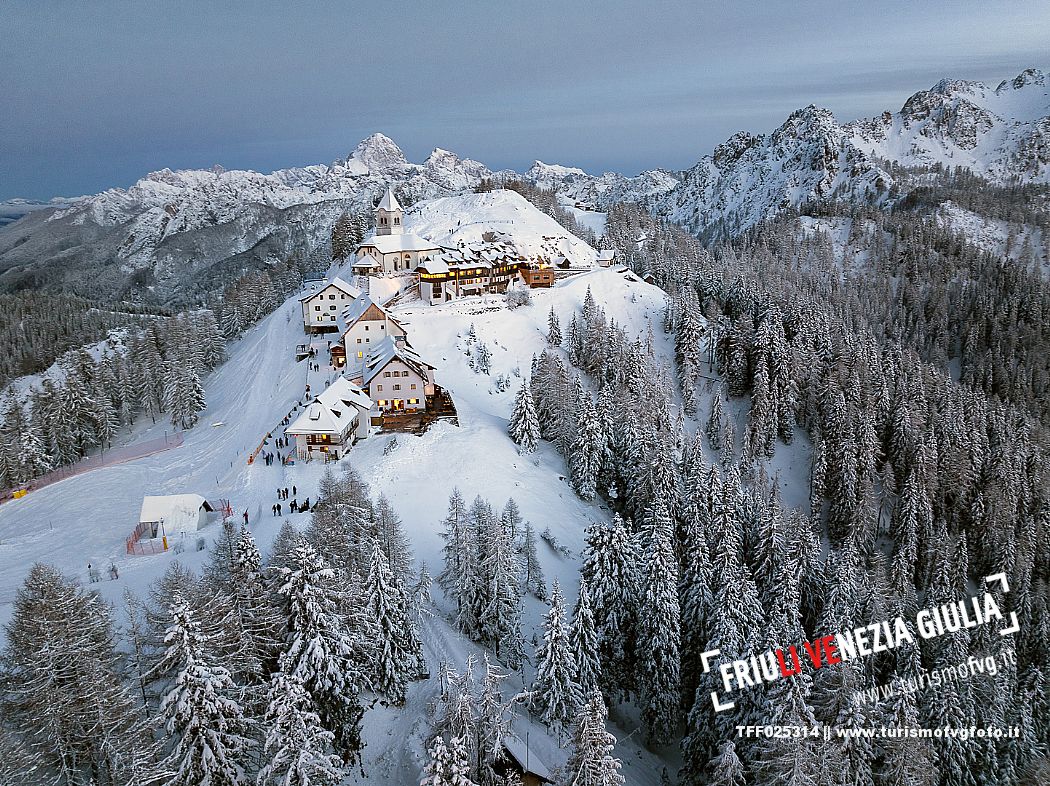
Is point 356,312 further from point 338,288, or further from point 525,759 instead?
point 525,759

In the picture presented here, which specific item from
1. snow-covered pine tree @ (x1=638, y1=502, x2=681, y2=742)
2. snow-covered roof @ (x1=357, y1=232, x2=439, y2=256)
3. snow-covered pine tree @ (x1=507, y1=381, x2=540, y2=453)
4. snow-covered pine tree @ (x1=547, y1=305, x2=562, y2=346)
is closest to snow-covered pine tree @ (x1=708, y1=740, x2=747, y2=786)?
snow-covered pine tree @ (x1=638, y1=502, x2=681, y2=742)

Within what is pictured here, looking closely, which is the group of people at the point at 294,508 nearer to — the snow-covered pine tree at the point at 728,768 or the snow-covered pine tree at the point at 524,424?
the snow-covered pine tree at the point at 524,424

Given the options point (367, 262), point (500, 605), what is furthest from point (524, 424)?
point (367, 262)

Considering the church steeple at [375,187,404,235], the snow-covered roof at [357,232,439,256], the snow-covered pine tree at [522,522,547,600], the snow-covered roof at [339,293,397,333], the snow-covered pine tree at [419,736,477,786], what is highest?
the church steeple at [375,187,404,235]

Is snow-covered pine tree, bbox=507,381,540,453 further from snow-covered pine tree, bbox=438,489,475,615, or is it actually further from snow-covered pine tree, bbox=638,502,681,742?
snow-covered pine tree, bbox=638,502,681,742

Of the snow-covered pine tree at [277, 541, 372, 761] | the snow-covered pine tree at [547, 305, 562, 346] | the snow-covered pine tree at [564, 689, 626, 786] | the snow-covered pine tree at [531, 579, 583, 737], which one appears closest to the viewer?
the snow-covered pine tree at [564, 689, 626, 786]

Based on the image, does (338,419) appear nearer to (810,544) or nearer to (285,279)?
(810,544)

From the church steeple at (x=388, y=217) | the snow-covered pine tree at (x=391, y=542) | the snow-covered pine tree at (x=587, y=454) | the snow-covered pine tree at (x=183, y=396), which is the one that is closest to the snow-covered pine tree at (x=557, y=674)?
the snow-covered pine tree at (x=391, y=542)
